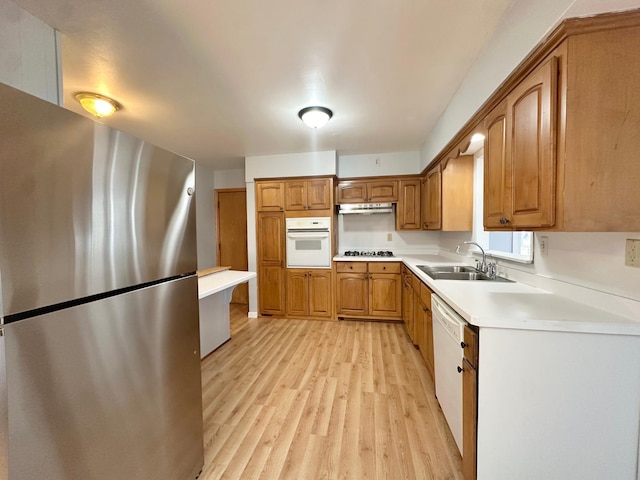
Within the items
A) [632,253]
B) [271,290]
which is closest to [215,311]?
[271,290]

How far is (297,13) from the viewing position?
138cm

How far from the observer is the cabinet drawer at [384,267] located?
143 inches

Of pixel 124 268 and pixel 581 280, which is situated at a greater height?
pixel 124 268

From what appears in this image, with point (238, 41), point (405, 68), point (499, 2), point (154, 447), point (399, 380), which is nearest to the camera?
point (154, 447)

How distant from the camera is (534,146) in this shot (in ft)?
4.08

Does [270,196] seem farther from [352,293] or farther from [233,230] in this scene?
[352,293]

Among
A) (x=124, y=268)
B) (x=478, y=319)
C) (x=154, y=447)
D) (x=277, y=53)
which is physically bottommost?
(x=154, y=447)

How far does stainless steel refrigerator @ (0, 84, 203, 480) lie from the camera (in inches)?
26.6

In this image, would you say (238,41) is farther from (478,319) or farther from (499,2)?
(478,319)

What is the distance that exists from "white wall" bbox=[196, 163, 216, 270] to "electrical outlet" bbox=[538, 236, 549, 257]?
4.51 m

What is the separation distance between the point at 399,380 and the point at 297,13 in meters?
2.74

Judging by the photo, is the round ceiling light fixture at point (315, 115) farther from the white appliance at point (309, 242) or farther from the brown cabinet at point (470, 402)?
the brown cabinet at point (470, 402)

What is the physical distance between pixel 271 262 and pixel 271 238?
372 mm

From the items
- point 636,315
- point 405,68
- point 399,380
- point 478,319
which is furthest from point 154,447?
point 405,68
